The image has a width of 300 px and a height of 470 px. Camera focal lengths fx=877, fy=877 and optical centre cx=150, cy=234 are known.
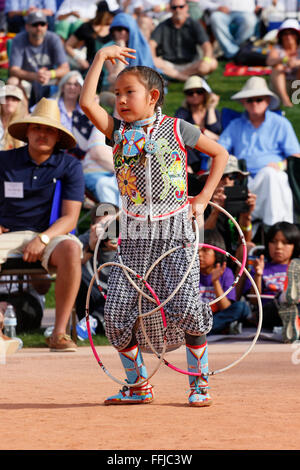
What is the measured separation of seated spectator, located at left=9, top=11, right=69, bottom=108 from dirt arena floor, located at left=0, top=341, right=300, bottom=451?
629cm

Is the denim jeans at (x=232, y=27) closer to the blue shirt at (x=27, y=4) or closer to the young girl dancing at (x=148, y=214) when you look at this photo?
the blue shirt at (x=27, y=4)

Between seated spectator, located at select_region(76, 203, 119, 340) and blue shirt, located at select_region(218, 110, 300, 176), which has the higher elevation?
blue shirt, located at select_region(218, 110, 300, 176)

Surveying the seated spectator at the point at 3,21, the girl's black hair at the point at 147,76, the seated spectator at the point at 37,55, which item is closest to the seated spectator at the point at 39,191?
the girl's black hair at the point at 147,76

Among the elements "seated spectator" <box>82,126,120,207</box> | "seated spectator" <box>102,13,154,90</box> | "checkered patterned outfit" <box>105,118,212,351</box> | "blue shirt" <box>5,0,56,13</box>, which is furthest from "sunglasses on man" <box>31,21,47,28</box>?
"checkered patterned outfit" <box>105,118,212,351</box>

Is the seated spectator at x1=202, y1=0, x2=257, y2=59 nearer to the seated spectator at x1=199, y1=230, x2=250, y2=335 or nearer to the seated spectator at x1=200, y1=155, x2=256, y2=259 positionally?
the seated spectator at x1=200, y1=155, x2=256, y2=259

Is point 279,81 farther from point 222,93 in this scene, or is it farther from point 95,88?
point 95,88

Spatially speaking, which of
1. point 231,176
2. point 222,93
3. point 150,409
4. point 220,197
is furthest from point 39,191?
point 222,93

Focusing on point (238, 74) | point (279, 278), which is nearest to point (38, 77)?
point (238, 74)

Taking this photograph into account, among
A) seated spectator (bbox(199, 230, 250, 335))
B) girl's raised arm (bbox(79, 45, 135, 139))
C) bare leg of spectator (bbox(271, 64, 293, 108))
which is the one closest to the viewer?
girl's raised arm (bbox(79, 45, 135, 139))

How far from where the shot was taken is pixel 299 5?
618 inches

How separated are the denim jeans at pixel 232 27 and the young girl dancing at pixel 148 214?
35.0ft

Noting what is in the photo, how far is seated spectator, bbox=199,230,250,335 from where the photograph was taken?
798cm

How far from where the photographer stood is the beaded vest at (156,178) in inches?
189

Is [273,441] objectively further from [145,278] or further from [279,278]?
[279,278]
